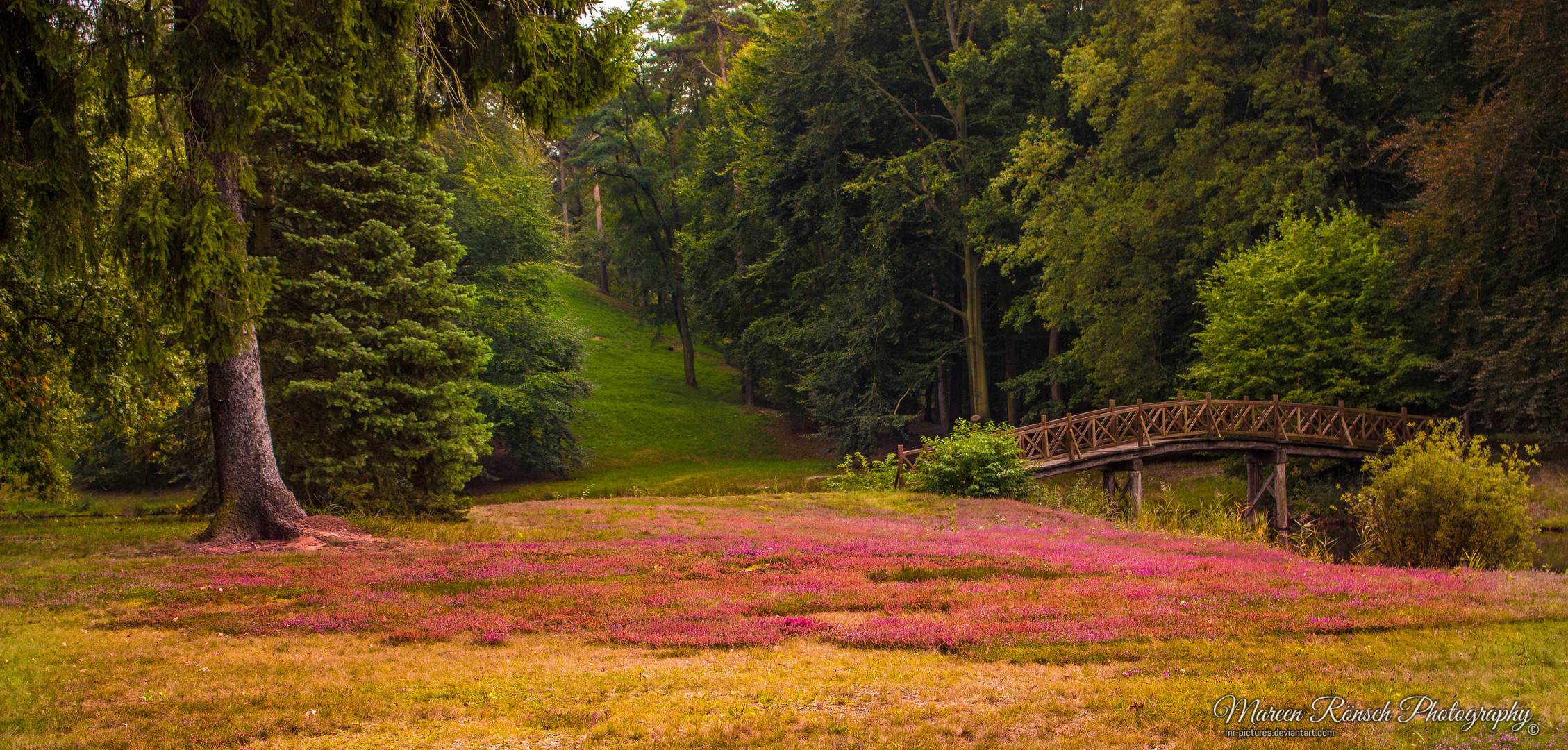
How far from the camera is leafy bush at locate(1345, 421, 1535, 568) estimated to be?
47.2 feet

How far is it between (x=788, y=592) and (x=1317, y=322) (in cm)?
2251

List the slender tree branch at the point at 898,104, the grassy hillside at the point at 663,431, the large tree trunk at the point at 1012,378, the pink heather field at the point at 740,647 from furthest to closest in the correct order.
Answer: the large tree trunk at the point at 1012,378 → the slender tree branch at the point at 898,104 → the grassy hillside at the point at 663,431 → the pink heather field at the point at 740,647

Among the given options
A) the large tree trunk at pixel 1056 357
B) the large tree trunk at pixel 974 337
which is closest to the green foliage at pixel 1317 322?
the large tree trunk at pixel 1056 357

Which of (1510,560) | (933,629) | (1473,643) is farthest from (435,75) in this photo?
(1510,560)

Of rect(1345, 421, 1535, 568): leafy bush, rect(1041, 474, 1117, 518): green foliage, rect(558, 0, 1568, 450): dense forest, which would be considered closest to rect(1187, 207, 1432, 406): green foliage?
rect(558, 0, 1568, 450): dense forest

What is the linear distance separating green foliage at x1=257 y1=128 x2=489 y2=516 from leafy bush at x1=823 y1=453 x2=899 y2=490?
36.6 feet

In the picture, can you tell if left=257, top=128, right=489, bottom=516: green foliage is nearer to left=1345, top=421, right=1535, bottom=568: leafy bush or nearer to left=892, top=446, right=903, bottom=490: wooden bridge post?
left=892, top=446, right=903, bottom=490: wooden bridge post

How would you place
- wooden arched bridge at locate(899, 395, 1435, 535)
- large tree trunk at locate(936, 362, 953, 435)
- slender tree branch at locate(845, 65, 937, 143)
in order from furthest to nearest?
large tree trunk at locate(936, 362, 953, 435) → slender tree branch at locate(845, 65, 937, 143) → wooden arched bridge at locate(899, 395, 1435, 535)

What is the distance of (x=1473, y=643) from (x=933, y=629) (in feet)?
14.8

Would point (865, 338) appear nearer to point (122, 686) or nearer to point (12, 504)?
point (12, 504)

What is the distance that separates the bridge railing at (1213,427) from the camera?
2517cm

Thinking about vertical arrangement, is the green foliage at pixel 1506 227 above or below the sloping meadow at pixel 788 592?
above

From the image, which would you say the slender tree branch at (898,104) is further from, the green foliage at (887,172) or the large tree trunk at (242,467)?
the large tree trunk at (242,467)

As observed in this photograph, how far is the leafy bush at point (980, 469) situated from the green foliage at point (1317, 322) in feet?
28.8
